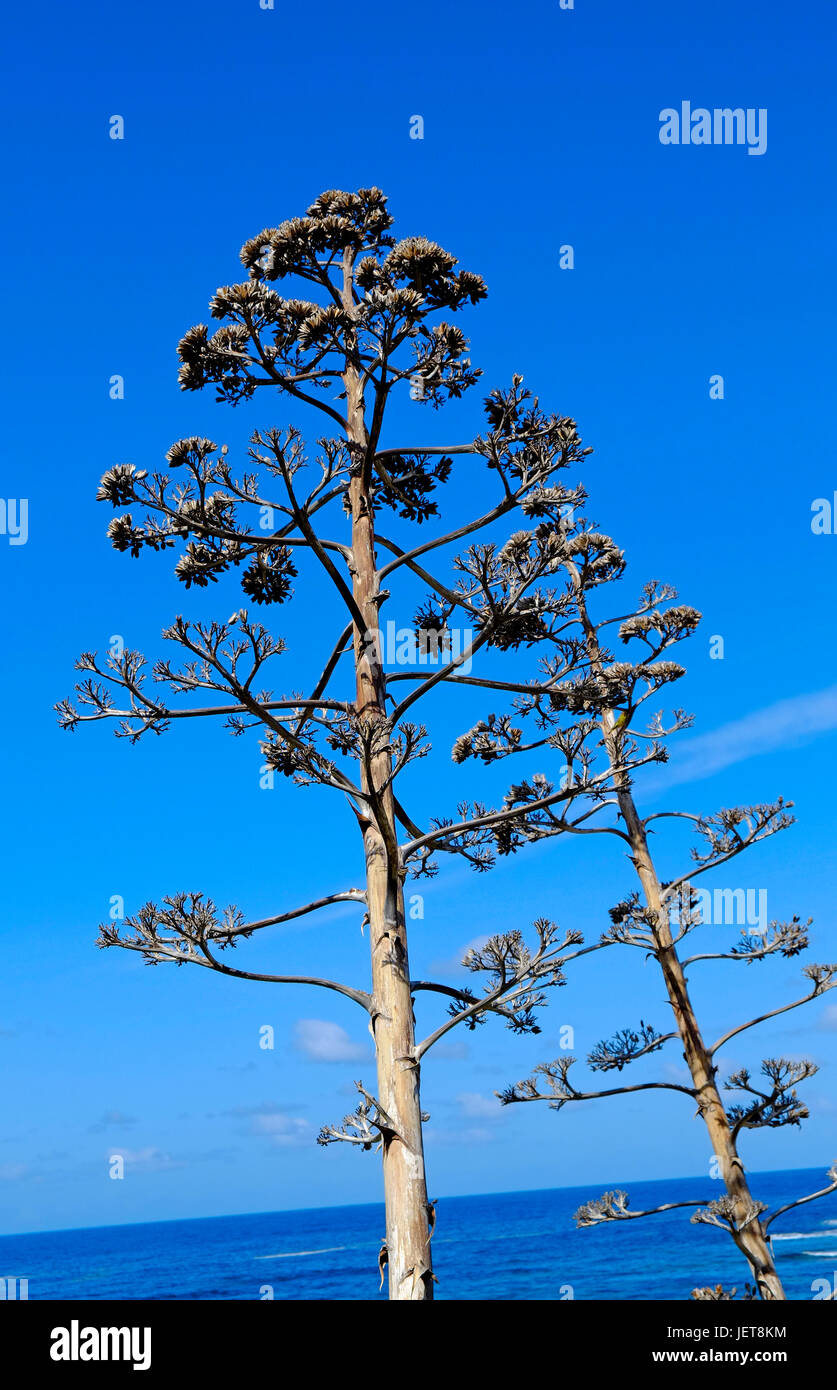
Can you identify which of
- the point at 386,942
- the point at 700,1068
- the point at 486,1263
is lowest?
the point at 486,1263

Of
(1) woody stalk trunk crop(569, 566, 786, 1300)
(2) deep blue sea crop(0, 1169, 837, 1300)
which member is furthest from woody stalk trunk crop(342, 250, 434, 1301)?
(2) deep blue sea crop(0, 1169, 837, 1300)

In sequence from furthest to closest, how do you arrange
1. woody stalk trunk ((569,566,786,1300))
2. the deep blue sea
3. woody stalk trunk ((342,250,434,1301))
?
the deep blue sea, woody stalk trunk ((569,566,786,1300)), woody stalk trunk ((342,250,434,1301))

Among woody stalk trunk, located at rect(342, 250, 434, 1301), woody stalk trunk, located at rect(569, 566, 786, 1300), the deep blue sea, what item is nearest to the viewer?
woody stalk trunk, located at rect(342, 250, 434, 1301)

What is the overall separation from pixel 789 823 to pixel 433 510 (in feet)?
19.9

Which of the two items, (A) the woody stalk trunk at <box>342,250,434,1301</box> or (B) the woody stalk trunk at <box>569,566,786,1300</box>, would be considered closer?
(A) the woody stalk trunk at <box>342,250,434,1301</box>

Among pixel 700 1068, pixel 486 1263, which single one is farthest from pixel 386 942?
pixel 486 1263

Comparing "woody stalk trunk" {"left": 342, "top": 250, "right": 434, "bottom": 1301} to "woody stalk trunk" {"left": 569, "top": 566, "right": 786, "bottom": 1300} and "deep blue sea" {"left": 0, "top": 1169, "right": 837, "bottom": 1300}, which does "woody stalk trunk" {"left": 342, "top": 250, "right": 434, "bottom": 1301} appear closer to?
"woody stalk trunk" {"left": 569, "top": 566, "right": 786, "bottom": 1300}

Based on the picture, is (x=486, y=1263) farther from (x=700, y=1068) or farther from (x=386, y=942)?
(x=386, y=942)

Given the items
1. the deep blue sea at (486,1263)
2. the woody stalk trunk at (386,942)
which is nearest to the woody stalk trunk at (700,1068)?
the woody stalk trunk at (386,942)

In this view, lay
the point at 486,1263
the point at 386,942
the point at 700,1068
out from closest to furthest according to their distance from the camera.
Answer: the point at 386,942, the point at 700,1068, the point at 486,1263

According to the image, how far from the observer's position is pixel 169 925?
7.50 metres
